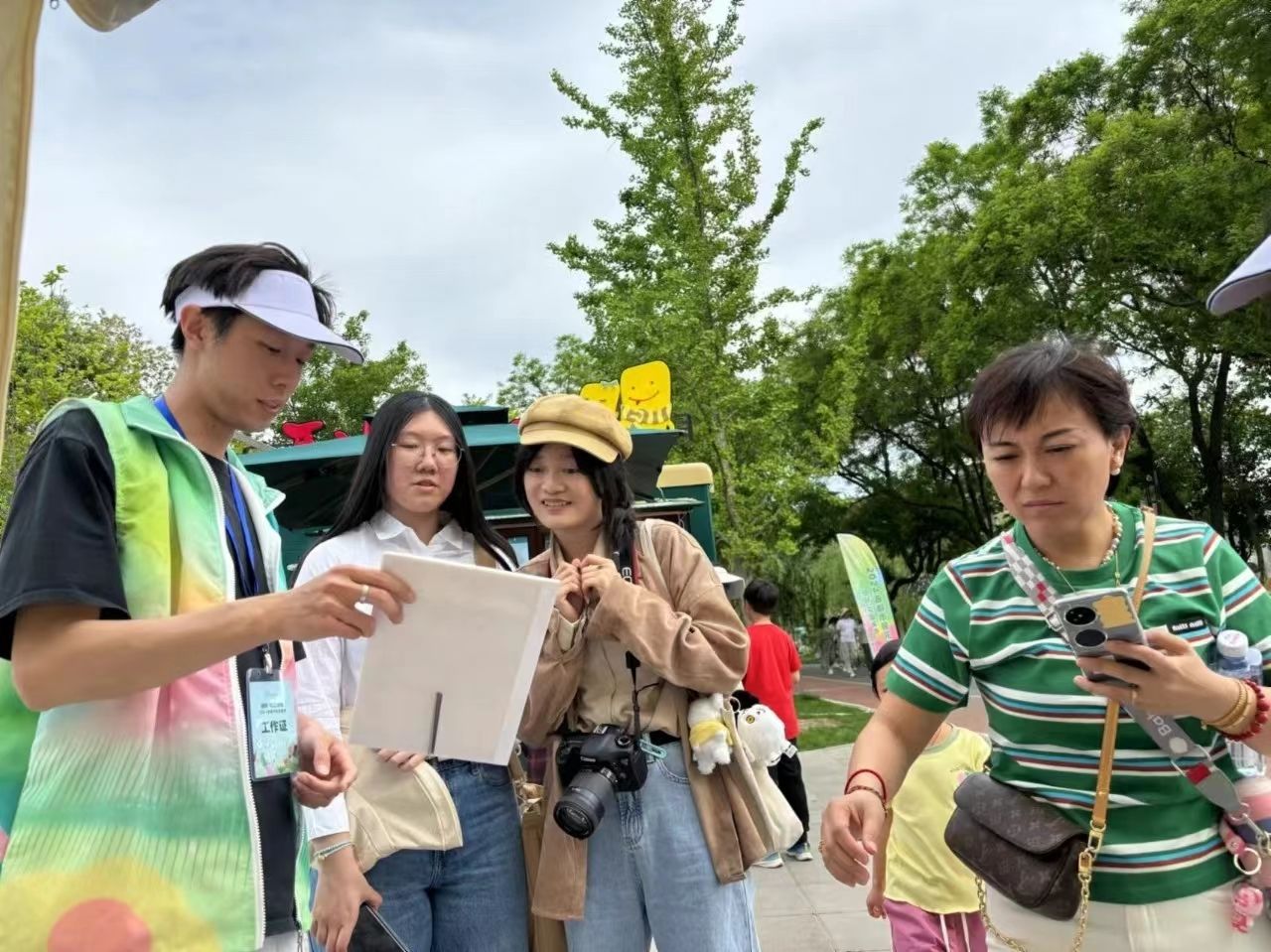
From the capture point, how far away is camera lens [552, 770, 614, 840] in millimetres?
2152

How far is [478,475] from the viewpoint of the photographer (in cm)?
693

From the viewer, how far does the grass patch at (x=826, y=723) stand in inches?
471

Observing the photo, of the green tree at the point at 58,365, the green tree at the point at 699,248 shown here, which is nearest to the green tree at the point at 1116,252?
the green tree at the point at 699,248

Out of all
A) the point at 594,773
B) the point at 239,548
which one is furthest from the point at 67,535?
the point at 594,773

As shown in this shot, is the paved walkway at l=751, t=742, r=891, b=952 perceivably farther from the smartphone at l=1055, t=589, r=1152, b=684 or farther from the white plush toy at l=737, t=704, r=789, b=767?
the smartphone at l=1055, t=589, r=1152, b=684

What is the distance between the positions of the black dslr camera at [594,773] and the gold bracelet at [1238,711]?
1.20 metres

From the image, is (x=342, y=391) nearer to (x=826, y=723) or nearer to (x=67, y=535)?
(x=826, y=723)

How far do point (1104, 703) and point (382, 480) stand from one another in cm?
180

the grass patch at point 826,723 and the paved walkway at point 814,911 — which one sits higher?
the paved walkway at point 814,911

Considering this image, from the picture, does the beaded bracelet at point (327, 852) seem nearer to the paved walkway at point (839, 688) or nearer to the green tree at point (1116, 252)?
the green tree at point (1116, 252)

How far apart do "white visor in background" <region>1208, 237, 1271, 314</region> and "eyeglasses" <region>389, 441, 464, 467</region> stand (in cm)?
178

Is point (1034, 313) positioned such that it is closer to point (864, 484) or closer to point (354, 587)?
point (864, 484)

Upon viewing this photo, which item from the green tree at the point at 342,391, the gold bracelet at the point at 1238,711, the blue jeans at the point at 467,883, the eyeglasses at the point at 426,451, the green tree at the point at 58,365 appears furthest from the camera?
the green tree at the point at 342,391

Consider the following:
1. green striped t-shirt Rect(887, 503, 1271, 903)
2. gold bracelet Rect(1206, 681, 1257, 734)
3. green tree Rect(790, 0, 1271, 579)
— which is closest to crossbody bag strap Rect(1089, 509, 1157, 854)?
green striped t-shirt Rect(887, 503, 1271, 903)
